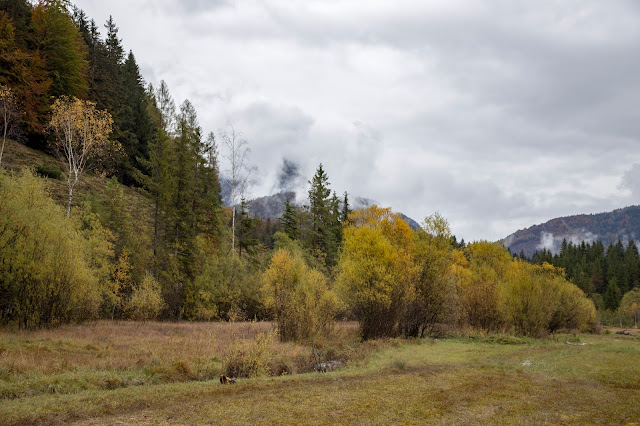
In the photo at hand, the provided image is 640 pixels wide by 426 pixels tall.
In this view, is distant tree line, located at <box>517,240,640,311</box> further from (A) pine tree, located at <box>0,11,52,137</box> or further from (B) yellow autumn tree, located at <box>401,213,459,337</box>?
(A) pine tree, located at <box>0,11,52,137</box>

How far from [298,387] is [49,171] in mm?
44894

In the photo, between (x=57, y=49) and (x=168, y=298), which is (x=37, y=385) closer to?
(x=168, y=298)

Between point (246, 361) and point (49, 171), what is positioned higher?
point (49, 171)

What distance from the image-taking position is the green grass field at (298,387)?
Answer: 28.5ft

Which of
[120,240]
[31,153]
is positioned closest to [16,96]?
[31,153]

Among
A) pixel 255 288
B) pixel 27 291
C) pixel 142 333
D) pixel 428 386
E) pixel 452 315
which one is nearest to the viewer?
pixel 428 386

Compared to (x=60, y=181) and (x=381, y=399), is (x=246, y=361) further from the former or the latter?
(x=60, y=181)

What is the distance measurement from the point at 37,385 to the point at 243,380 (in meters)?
5.89

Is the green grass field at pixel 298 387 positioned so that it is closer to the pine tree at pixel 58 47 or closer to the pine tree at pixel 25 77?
the pine tree at pixel 25 77

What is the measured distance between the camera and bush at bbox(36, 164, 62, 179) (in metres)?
43.0

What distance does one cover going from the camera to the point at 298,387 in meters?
11.9

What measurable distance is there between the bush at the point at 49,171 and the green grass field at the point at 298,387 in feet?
102

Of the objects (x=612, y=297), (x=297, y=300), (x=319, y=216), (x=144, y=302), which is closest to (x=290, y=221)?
(x=319, y=216)

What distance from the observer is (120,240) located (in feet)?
114
